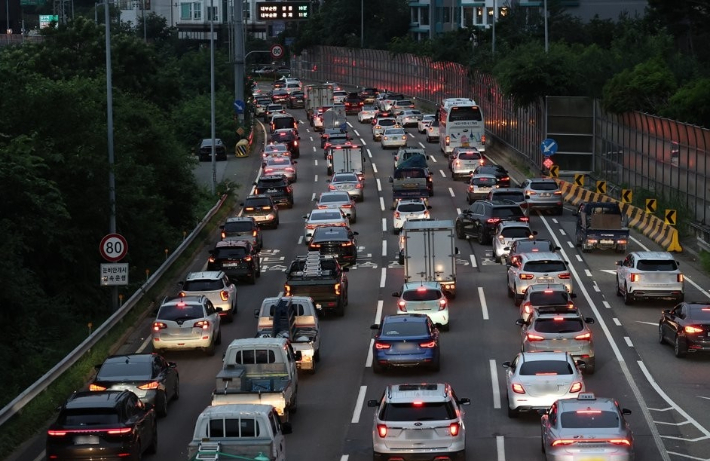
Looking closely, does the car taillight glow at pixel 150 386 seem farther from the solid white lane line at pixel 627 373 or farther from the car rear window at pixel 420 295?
the car rear window at pixel 420 295

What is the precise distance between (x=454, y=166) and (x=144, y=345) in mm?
40238

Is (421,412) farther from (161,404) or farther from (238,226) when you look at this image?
(238,226)

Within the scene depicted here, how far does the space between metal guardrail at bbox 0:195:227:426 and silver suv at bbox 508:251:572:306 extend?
1137 cm

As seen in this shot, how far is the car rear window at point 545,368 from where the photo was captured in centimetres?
2720

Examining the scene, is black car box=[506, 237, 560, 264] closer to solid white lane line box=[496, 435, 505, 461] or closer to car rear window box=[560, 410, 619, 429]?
solid white lane line box=[496, 435, 505, 461]

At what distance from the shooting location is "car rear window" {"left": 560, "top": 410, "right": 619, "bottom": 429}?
882 inches

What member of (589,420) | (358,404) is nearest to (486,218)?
(358,404)

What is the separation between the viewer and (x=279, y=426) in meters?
22.8

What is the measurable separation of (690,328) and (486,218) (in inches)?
836

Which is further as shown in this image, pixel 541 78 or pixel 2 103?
pixel 541 78

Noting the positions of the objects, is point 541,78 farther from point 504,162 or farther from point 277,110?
point 277,110

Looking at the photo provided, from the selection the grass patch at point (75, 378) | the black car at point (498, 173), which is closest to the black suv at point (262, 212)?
the grass patch at point (75, 378)

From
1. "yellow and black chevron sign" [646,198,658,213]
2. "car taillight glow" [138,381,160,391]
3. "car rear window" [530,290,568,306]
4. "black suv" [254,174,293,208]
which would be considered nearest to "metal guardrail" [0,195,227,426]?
"car taillight glow" [138,381,160,391]

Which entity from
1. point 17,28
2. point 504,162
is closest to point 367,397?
point 504,162
